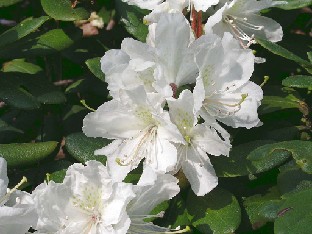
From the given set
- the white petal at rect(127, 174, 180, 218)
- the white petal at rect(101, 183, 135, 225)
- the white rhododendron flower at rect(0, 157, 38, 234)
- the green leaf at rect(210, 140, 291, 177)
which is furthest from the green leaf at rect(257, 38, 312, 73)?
the white rhododendron flower at rect(0, 157, 38, 234)

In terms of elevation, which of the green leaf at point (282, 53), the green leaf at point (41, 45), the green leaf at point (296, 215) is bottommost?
the green leaf at point (296, 215)

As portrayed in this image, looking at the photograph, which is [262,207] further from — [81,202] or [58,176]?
[58,176]

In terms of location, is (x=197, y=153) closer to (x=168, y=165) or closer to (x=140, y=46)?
(x=168, y=165)

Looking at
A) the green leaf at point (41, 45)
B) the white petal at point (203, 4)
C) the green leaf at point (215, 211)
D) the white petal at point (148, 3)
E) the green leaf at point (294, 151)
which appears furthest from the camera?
the green leaf at point (41, 45)

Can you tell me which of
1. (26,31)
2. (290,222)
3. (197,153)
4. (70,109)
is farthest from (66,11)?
(290,222)

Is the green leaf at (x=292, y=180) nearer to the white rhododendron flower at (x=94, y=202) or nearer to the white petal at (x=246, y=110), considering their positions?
the white petal at (x=246, y=110)

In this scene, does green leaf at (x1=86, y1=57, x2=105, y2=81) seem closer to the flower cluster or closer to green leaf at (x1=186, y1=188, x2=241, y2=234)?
the flower cluster

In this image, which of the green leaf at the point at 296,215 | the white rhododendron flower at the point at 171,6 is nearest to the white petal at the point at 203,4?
the white rhododendron flower at the point at 171,6

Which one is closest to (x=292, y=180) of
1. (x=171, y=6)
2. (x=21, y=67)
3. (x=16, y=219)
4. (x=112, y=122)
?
(x=112, y=122)
